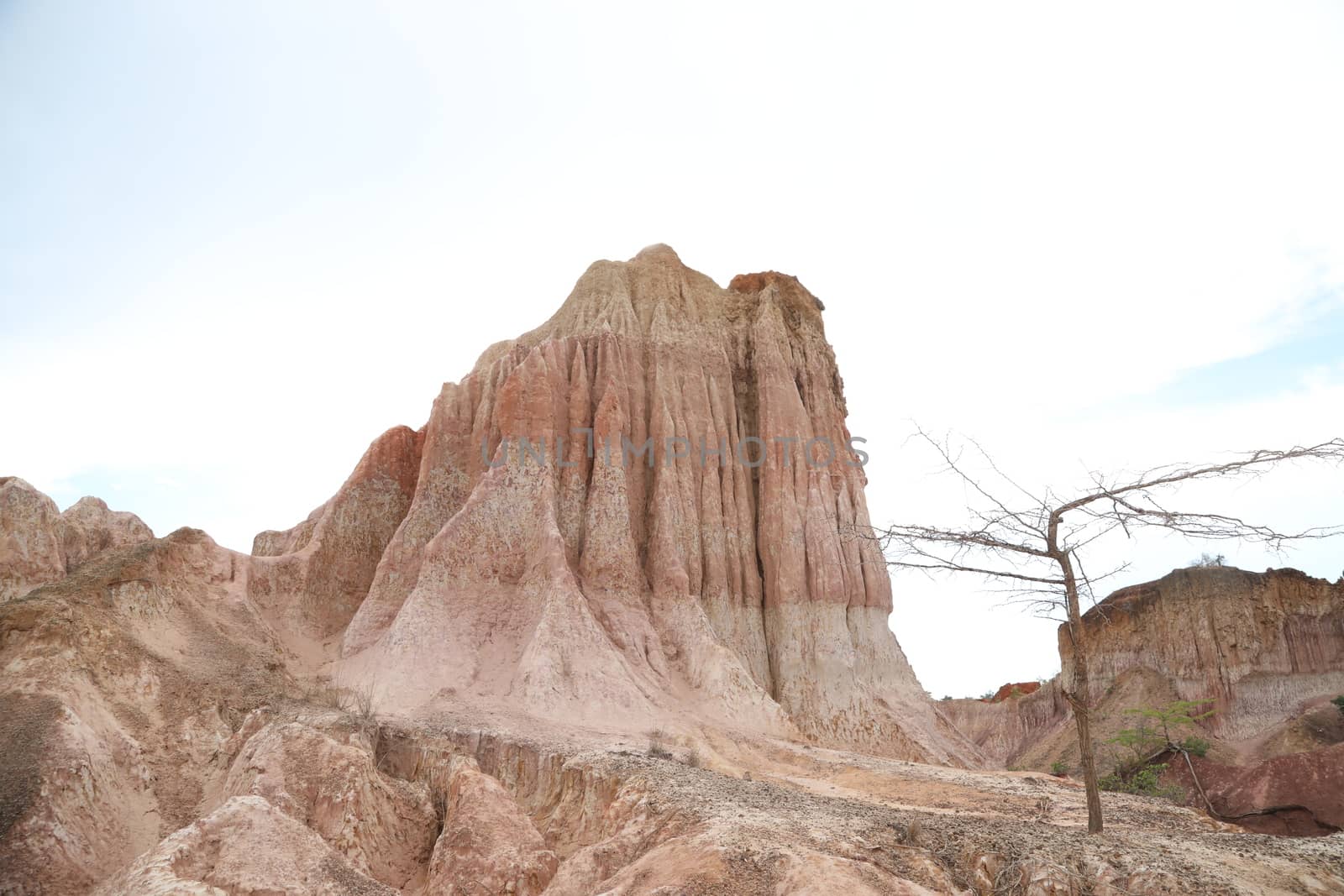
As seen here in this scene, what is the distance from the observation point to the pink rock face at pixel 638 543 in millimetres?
23219

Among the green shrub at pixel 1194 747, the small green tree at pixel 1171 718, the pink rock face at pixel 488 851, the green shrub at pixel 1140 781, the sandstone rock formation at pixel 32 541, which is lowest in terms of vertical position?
the pink rock face at pixel 488 851

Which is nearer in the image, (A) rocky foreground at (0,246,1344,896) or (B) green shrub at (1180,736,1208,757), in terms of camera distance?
(A) rocky foreground at (0,246,1344,896)

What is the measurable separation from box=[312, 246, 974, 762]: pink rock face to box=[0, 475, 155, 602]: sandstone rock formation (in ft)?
19.7

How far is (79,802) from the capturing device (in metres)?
12.5

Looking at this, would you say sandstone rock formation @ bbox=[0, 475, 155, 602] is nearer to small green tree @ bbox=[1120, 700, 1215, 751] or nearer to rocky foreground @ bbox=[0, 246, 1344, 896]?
rocky foreground @ bbox=[0, 246, 1344, 896]

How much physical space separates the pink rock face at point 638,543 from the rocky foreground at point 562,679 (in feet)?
0.37

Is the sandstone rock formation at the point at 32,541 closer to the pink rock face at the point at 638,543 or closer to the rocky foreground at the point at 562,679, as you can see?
the rocky foreground at the point at 562,679

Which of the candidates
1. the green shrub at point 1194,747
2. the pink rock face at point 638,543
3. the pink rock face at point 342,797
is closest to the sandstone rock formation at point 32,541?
the pink rock face at point 638,543

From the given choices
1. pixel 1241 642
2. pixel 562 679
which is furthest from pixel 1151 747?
pixel 562 679

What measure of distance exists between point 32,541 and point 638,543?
18391mm

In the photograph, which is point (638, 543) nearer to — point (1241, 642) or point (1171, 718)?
point (1171, 718)

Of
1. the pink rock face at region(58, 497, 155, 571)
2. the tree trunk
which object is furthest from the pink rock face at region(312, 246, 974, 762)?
the tree trunk

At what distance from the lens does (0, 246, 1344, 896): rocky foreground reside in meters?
9.34

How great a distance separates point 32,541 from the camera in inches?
1003
